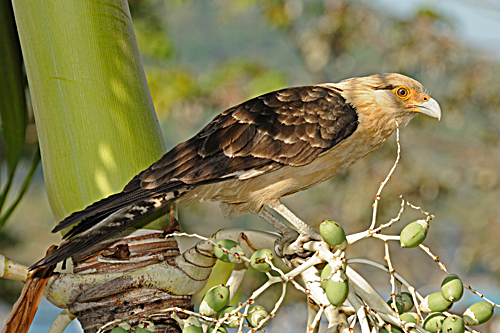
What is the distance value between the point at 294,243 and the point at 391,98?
3.14 feet

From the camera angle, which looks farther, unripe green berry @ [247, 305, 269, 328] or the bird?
the bird

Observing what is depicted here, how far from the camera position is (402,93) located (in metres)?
2.16

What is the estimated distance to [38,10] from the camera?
1.49 m

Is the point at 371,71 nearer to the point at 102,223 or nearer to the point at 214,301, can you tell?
the point at 102,223

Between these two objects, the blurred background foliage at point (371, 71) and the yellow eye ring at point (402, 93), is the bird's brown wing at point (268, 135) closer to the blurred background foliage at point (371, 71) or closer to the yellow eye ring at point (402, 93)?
the yellow eye ring at point (402, 93)

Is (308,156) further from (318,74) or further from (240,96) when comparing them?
(318,74)

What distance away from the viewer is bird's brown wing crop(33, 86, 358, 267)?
5.25 feet

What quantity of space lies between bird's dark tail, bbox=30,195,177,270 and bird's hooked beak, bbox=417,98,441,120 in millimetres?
1255

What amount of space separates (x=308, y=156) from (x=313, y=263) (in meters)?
0.78

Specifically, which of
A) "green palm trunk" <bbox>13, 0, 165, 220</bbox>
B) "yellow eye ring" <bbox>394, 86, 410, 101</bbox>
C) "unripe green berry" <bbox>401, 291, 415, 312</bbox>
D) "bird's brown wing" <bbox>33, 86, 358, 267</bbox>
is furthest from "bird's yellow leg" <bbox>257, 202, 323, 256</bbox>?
"yellow eye ring" <bbox>394, 86, 410, 101</bbox>

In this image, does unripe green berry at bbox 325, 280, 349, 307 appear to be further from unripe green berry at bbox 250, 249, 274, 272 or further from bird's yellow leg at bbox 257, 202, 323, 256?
bird's yellow leg at bbox 257, 202, 323, 256

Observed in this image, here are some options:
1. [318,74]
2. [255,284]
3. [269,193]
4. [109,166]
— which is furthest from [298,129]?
[318,74]

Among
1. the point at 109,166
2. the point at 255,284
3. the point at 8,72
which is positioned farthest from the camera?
the point at 255,284

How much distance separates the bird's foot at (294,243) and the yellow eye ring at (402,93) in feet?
2.67
